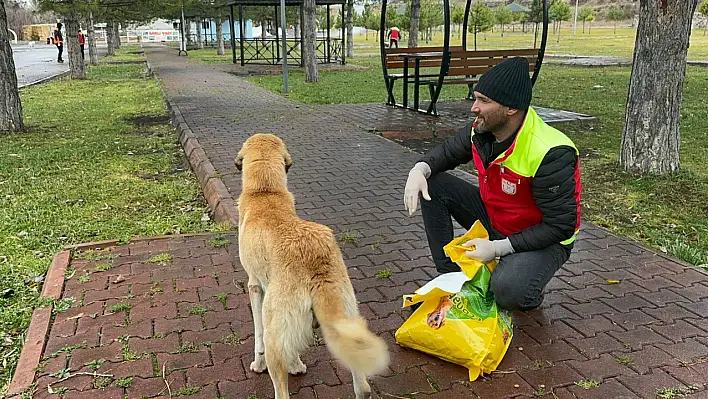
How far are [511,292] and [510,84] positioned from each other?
110cm

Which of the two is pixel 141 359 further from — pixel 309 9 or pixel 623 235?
pixel 309 9

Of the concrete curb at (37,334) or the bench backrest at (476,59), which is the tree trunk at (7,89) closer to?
the concrete curb at (37,334)

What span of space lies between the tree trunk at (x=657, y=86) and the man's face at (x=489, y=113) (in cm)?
429

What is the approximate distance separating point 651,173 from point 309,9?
42.5 feet

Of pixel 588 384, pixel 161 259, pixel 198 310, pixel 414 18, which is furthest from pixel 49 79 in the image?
pixel 588 384

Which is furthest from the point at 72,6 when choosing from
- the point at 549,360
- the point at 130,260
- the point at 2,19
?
the point at 549,360

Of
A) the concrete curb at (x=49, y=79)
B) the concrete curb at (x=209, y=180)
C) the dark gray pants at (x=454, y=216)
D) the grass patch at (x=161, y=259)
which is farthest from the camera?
the concrete curb at (x=49, y=79)

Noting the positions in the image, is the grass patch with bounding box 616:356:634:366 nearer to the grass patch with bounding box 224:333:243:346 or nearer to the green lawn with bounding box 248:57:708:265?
the green lawn with bounding box 248:57:708:265

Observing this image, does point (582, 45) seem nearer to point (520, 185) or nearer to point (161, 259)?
point (161, 259)

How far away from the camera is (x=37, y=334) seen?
137 inches

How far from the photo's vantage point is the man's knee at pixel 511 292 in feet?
10.3

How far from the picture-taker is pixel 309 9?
57.6 ft

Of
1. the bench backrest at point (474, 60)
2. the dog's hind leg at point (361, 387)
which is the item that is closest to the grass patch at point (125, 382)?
the dog's hind leg at point (361, 387)

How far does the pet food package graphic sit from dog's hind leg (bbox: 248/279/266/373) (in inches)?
31.1
